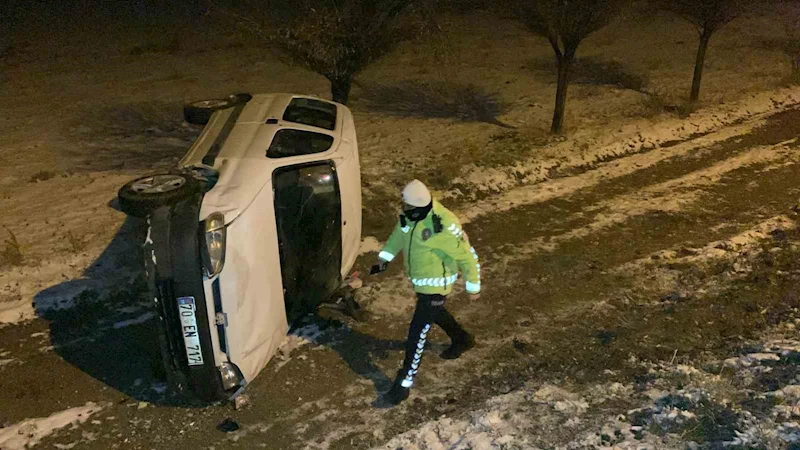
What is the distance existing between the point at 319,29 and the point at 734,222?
18.6 feet

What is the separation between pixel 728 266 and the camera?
22.1 feet

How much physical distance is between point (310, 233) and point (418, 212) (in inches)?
65.3

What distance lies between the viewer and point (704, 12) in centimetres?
1205

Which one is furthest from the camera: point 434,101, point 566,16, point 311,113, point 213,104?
point 434,101

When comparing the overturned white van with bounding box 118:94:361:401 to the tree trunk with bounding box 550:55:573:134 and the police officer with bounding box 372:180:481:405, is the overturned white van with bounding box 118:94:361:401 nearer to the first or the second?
the police officer with bounding box 372:180:481:405

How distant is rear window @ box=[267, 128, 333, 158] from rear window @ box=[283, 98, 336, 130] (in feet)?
0.84

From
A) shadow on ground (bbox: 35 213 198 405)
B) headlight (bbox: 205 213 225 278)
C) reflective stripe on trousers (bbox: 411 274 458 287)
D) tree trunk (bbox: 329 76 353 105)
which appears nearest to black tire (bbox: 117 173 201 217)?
headlight (bbox: 205 213 225 278)

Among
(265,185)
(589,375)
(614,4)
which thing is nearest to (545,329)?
(589,375)

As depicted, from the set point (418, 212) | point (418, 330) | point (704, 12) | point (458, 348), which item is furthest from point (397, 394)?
point (704, 12)

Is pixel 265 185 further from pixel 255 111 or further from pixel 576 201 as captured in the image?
pixel 576 201

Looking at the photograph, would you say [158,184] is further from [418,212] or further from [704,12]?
[704,12]

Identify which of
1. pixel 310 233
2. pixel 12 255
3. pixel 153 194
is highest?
pixel 153 194

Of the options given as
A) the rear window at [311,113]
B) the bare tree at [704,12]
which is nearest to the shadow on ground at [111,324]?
the rear window at [311,113]

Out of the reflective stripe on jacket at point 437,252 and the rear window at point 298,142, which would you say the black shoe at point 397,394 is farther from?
the rear window at point 298,142
